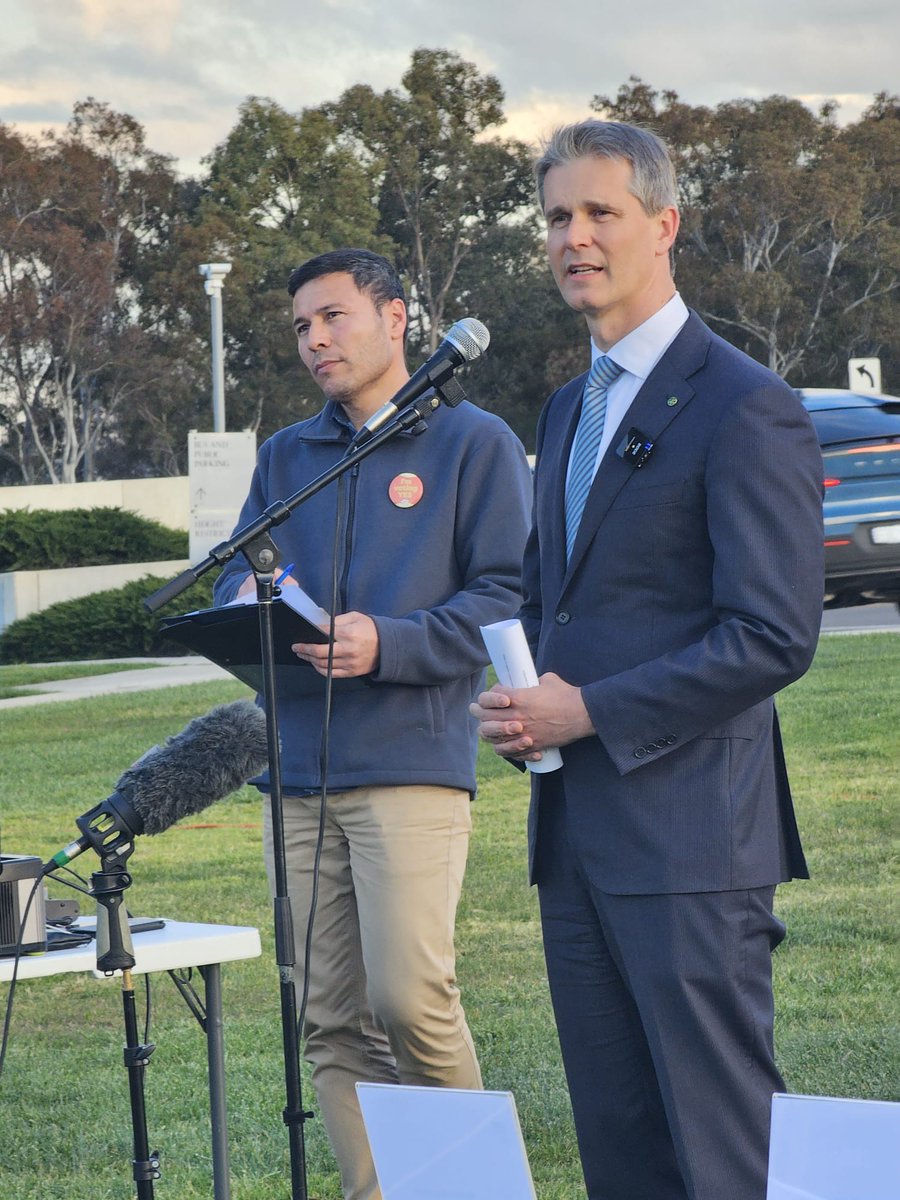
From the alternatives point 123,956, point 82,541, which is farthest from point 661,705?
point 82,541

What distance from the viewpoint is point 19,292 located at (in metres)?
40.3

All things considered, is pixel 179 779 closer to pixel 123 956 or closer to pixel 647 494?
pixel 123 956

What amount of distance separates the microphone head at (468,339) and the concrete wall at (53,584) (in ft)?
77.1

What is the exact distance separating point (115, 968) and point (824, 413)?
12621 mm

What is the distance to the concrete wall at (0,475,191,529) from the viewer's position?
35688mm

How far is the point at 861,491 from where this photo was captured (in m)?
13.9

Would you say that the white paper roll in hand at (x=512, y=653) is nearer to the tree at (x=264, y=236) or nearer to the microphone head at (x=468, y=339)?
the microphone head at (x=468, y=339)

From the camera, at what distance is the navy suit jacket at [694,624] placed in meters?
2.61

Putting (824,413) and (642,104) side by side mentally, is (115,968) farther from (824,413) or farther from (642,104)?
(642,104)

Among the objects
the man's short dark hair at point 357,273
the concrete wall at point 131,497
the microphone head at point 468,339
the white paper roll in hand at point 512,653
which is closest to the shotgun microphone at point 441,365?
the microphone head at point 468,339

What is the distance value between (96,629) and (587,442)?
19.7 meters

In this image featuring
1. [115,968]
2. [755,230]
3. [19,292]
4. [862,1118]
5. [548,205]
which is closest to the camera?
[862,1118]

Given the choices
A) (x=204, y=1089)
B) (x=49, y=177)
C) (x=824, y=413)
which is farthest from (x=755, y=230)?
(x=204, y=1089)

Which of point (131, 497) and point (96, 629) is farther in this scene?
point (131, 497)
